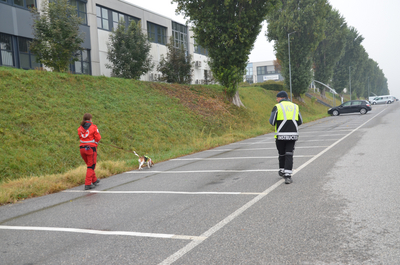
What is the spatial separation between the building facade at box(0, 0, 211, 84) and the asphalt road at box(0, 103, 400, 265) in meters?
19.6

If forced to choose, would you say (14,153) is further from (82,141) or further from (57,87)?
(57,87)

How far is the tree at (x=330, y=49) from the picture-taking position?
5059cm

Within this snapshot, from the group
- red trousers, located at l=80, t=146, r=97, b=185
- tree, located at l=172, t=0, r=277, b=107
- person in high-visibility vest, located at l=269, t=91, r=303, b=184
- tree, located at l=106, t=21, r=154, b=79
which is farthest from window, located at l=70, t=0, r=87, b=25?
person in high-visibility vest, located at l=269, t=91, r=303, b=184

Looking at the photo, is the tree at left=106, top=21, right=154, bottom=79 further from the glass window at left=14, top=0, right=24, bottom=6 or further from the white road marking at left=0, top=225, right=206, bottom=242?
the white road marking at left=0, top=225, right=206, bottom=242

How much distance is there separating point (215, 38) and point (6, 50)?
15.6m

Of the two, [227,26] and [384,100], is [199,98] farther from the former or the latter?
[384,100]

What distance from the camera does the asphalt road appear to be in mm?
3578

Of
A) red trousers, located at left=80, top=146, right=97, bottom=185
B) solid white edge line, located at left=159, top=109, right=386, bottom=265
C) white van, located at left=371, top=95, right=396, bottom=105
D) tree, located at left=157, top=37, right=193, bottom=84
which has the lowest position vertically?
solid white edge line, located at left=159, top=109, right=386, bottom=265

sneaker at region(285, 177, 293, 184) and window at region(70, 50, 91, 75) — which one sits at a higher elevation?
window at region(70, 50, 91, 75)

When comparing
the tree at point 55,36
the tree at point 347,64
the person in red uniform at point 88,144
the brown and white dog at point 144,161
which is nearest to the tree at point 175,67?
the tree at point 55,36

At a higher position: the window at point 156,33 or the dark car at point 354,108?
the window at point 156,33

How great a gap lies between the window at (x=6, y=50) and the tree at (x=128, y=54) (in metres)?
7.34

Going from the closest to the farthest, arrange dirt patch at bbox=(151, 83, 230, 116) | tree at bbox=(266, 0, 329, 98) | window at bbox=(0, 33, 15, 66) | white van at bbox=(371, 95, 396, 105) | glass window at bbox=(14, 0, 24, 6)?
window at bbox=(0, 33, 15, 66), glass window at bbox=(14, 0, 24, 6), dirt patch at bbox=(151, 83, 230, 116), tree at bbox=(266, 0, 329, 98), white van at bbox=(371, 95, 396, 105)

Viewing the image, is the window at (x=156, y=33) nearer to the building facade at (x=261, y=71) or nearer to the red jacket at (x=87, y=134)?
the red jacket at (x=87, y=134)
